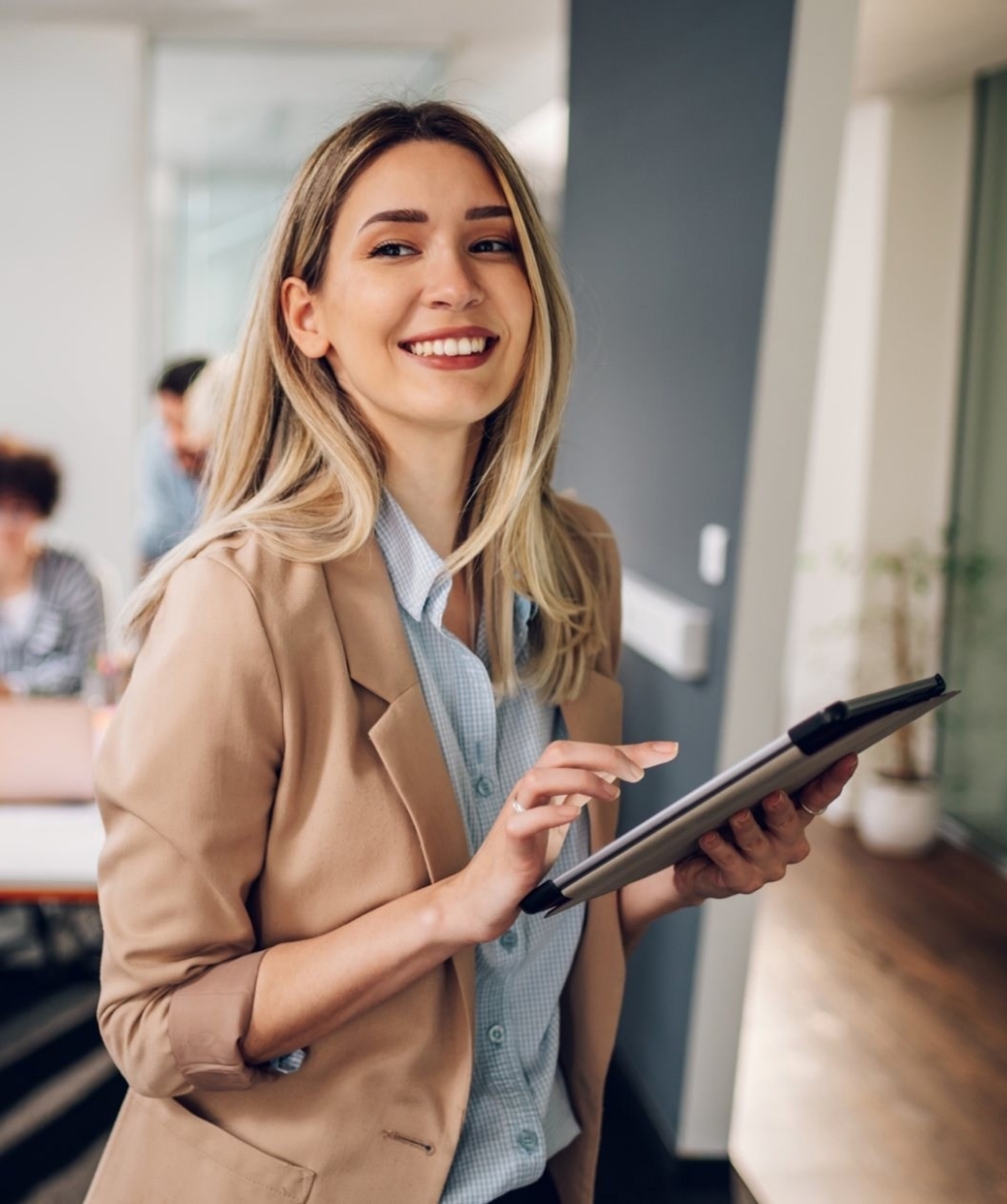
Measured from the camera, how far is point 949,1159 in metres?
2.75

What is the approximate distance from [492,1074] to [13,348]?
563cm

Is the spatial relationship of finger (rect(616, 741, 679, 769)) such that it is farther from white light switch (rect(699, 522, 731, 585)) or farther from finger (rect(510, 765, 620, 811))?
white light switch (rect(699, 522, 731, 585))

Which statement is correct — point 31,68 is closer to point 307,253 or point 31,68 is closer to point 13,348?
point 13,348

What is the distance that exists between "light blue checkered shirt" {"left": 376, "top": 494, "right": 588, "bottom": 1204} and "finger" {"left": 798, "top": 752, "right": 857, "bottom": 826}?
224mm

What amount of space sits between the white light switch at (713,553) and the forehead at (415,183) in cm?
145

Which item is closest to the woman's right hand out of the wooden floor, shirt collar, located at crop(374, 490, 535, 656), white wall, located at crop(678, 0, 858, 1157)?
shirt collar, located at crop(374, 490, 535, 656)

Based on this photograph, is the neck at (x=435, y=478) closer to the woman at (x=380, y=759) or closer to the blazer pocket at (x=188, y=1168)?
the woman at (x=380, y=759)

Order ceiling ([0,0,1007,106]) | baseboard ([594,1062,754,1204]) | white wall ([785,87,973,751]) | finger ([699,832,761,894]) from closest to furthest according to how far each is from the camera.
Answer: finger ([699,832,761,894])
baseboard ([594,1062,754,1204])
ceiling ([0,0,1007,106])
white wall ([785,87,973,751])

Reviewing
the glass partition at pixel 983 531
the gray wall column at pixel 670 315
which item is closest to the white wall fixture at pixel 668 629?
the gray wall column at pixel 670 315

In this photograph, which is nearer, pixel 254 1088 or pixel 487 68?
pixel 254 1088

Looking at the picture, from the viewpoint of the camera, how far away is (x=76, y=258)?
595 centimetres

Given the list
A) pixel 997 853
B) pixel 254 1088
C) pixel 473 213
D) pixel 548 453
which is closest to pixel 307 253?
pixel 473 213

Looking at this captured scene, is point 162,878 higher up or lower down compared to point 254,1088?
higher up

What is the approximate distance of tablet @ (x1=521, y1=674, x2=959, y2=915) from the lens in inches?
31.4
